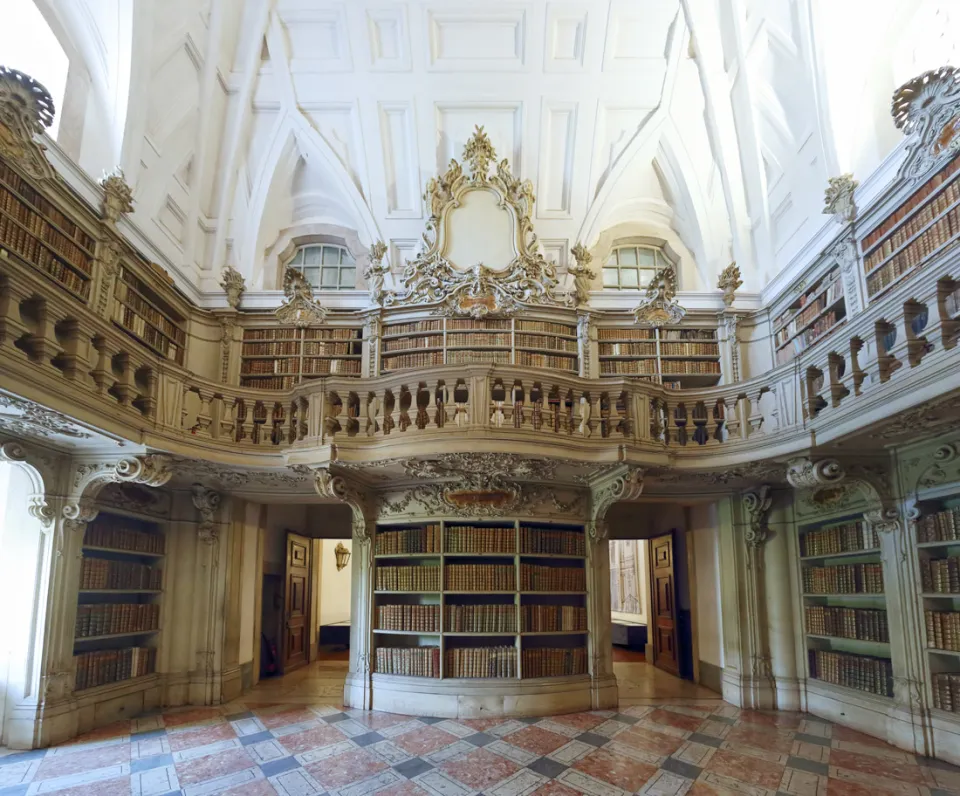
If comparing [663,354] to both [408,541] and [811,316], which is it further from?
[408,541]

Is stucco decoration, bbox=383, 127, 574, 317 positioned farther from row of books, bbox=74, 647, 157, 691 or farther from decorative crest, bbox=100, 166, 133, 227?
row of books, bbox=74, 647, 157, 691

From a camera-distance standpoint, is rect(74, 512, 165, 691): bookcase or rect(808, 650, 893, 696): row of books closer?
rect(808, 650, 893, 696): row of books

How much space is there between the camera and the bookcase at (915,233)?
4.48 m

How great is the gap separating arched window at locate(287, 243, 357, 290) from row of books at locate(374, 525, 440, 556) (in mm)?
3340

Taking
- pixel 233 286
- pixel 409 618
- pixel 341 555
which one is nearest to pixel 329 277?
pixel 233 286

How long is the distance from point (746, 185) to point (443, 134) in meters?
3.65

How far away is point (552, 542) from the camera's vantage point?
647cm

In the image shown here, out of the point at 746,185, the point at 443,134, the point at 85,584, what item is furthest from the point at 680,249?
the point at 85,584

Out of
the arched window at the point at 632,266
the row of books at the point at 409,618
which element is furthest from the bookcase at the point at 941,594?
the arched window at the point at 632,266

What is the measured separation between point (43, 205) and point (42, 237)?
0.85 ft

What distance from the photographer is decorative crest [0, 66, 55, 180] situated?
13.9 ft

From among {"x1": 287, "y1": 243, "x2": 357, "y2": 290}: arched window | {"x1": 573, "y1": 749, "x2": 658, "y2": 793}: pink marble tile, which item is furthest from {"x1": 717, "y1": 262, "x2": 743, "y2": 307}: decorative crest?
{"x1": 573, "y1": 749, "x2": 658, "y2": 793}: pink marble tile

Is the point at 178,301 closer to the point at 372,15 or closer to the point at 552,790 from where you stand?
the point at 372,15

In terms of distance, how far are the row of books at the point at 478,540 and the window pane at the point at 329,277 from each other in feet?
12.1
